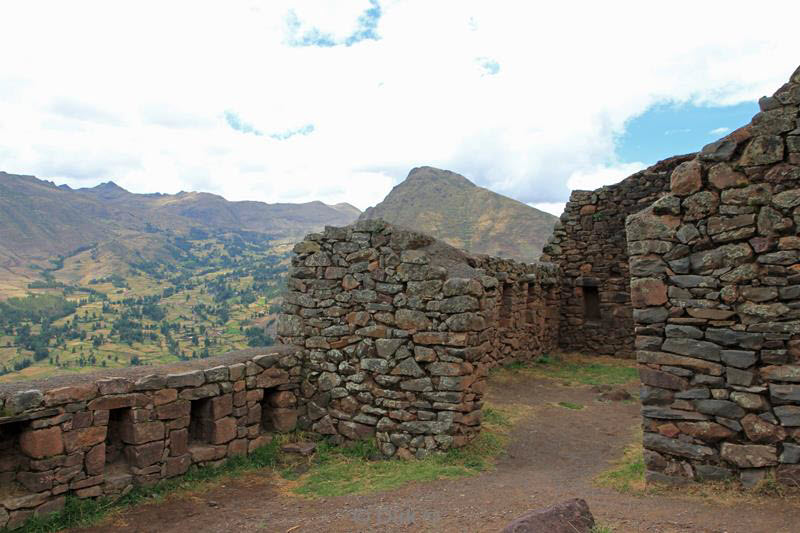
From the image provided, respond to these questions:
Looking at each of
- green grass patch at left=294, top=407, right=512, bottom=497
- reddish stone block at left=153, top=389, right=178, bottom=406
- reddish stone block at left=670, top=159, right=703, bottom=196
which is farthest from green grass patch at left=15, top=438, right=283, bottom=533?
reddish stone block at left=670, top=159, right=703, bottom=196

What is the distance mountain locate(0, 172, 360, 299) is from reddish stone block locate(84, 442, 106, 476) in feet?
301

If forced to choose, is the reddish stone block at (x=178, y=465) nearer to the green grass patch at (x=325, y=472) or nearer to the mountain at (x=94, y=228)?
the green grass patch at (x=325, y=472)

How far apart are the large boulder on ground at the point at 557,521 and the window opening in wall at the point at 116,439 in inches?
226

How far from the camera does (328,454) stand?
9352mm

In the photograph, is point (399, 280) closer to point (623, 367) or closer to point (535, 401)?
point (535, 401)

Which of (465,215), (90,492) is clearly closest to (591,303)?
(90,492)

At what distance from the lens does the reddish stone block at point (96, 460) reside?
23.3 feet

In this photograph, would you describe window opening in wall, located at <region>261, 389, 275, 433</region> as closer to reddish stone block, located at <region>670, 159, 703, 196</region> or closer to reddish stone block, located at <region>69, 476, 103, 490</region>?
reddish stone block, located at <region>69, 476, 103, 490</region>

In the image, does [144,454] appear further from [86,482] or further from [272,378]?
[272,378]

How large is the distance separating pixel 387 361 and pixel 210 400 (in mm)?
2947

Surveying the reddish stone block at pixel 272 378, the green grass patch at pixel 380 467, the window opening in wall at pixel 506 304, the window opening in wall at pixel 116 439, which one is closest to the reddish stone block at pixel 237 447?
the reddish stone block at pixel 272 378

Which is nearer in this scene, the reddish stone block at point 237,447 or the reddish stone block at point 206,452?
the reddish stone block at point 206,452

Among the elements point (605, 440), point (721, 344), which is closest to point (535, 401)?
point (605, 440)

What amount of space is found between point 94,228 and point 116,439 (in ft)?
486
